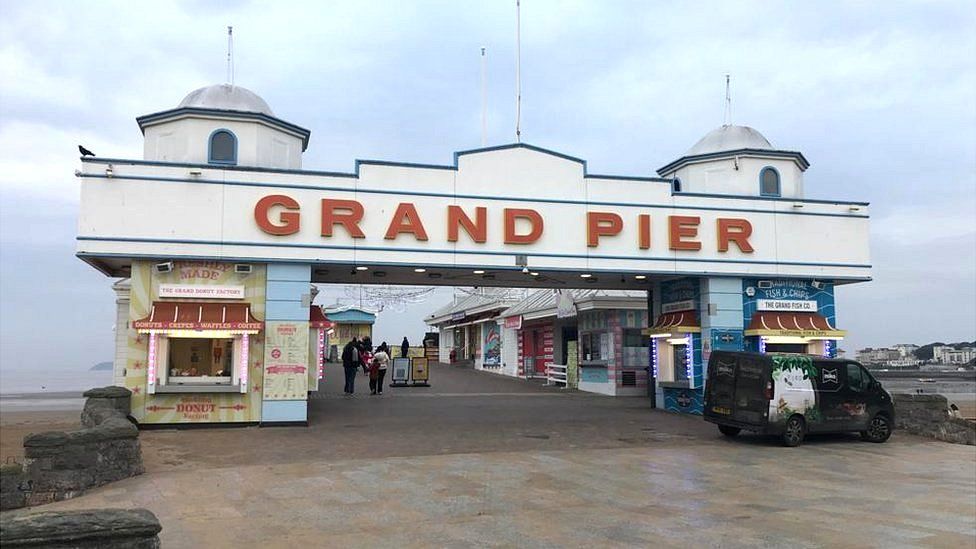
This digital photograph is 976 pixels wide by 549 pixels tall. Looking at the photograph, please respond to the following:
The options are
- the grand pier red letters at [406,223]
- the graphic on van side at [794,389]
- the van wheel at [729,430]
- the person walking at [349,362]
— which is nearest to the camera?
the graphic on van side at [794,389]

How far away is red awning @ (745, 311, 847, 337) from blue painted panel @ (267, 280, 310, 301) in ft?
35.4

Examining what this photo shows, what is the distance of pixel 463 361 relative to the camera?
1818 inches

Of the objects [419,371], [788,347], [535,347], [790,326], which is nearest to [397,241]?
[790,326]

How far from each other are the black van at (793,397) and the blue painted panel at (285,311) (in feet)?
28.7

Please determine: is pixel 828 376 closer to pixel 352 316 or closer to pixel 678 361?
pixel 678 361

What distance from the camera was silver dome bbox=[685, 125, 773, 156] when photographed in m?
19.8

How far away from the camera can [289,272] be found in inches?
628

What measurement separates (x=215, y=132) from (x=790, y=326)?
1439 centimetres

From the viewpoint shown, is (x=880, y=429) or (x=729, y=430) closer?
(x=880, y=429)

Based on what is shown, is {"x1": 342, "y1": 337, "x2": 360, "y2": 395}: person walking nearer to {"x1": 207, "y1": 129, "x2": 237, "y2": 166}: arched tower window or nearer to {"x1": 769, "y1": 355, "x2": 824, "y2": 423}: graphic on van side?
{"x1": 207, "y1": 129, "x2": 237, "y2": 166}: arched tower window

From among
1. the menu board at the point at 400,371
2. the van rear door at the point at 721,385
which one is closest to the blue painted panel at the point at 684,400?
the van rear door at the point at 721,385

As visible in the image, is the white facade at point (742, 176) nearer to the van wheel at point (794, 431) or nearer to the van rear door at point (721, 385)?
the van rear door at point (721, 385)

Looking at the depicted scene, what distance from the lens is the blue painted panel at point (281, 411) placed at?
615 inches

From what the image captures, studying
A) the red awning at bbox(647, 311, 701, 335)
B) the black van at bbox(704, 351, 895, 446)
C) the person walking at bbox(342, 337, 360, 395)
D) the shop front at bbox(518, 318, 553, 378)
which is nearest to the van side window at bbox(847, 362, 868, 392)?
the black van at bbox(704, 351, 895, 446)
